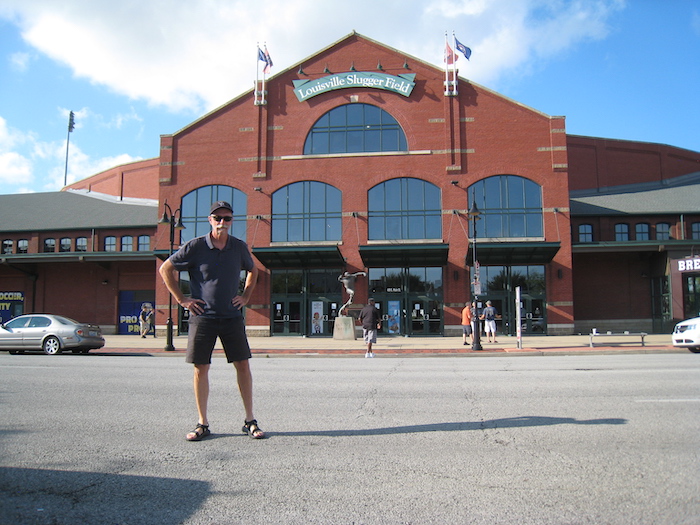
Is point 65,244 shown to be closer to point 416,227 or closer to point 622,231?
point 416,227

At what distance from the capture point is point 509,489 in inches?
143

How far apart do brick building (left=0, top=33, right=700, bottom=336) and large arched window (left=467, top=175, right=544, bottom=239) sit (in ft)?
0.19

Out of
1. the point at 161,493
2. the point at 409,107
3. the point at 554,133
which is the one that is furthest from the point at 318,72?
the point at 161,493

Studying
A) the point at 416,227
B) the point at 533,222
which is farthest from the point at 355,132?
the point at 533,222

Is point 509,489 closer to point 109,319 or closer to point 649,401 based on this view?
point 649,401

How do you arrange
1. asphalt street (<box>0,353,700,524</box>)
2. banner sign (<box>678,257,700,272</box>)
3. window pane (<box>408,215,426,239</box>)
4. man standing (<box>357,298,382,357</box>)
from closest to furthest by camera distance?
1. asphalt street (<box>0,353,700,524</box>)
2. man standing (<box>357,298,382,357</box>)
3. banner sign (<box>678,257,700,272</box>)
4. window pane (<box>408,215,426,239</box>)

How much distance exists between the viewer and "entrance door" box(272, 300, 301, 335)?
30.0m

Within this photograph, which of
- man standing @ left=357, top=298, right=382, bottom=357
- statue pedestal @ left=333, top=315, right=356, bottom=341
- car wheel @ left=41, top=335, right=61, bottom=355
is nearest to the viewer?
man standing @ left=357, top=298, right=382, bottom=357

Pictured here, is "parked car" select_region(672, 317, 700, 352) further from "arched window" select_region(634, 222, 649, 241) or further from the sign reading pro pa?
the sign reading pro pa

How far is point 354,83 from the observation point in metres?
30.6

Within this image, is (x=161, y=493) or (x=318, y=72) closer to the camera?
(x=161, y=493)

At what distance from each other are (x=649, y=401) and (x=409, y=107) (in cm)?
2589

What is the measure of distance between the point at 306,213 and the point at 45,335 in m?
15.4

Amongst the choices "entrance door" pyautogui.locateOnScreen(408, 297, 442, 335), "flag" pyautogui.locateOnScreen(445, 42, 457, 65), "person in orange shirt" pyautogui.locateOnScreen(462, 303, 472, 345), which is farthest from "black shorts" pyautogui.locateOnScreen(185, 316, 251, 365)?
"flag" pyautogui.locateOnScreen(445, 42, 457, 65)
